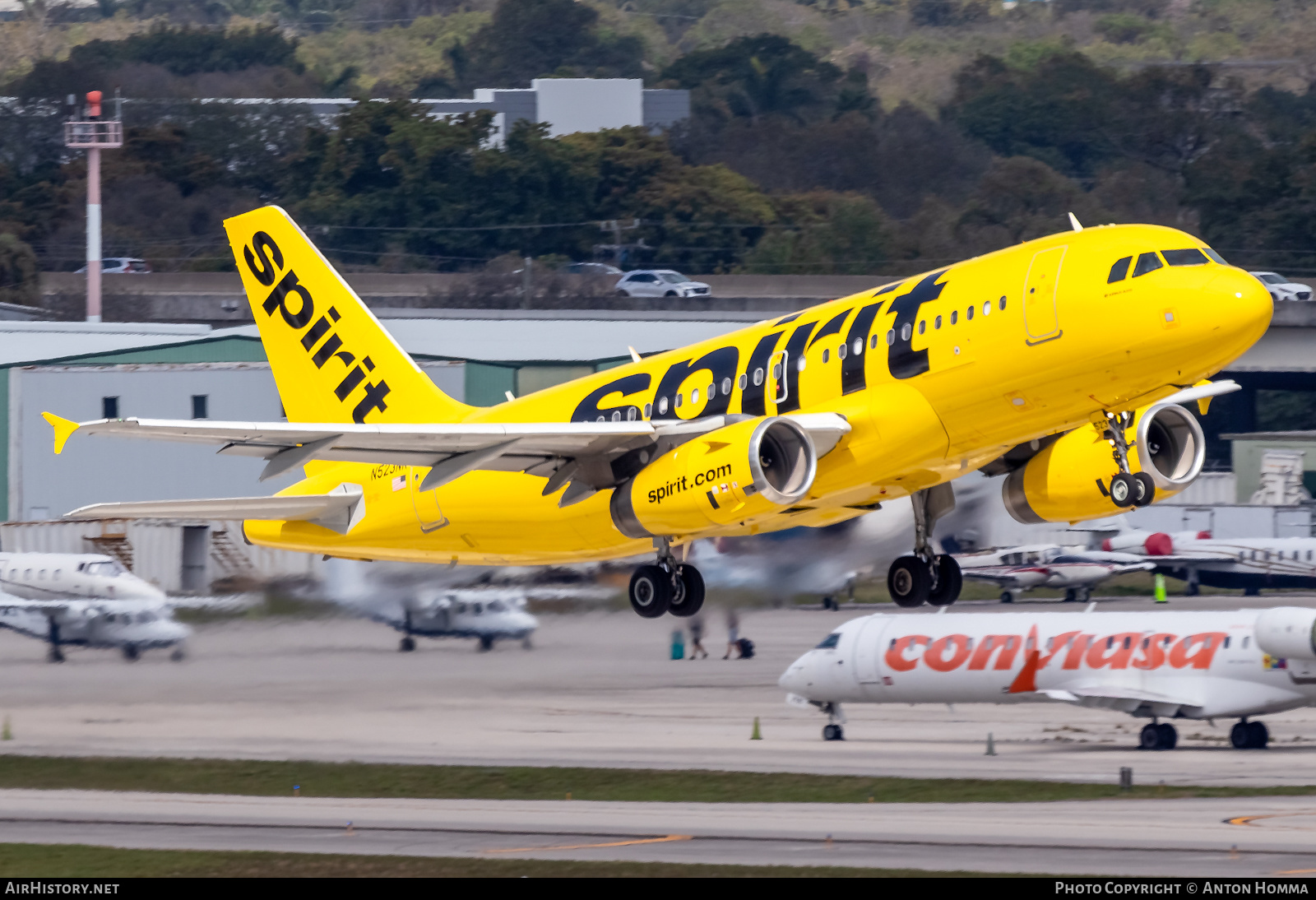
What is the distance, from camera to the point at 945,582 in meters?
40.4

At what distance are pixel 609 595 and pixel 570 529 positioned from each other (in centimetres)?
1645

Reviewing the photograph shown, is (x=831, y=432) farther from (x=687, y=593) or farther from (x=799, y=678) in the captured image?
(x=799, y=678)

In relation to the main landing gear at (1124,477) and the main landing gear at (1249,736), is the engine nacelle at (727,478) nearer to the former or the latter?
the main landing gear at (1124,477)

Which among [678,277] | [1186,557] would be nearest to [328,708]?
[1186,557]

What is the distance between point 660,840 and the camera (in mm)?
56750

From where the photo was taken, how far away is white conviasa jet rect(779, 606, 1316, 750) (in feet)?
213

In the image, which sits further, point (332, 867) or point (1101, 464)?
point (332, 867)

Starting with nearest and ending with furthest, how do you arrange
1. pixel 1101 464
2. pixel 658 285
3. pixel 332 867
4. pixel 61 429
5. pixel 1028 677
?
pixel 61 429
pixel 1101 464
pixel 332 867
pixel 1028 677
pixel 658 285

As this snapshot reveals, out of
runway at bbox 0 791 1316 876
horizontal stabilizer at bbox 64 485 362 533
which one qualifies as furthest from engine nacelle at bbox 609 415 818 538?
runway at bbox 0 791 1316 876

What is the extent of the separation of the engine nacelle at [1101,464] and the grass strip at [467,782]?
24888 mm

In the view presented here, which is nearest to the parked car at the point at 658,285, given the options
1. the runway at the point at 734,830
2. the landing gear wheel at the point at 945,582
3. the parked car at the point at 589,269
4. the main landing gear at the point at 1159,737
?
the parked car at the point at 589,269

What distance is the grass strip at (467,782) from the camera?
208 feet

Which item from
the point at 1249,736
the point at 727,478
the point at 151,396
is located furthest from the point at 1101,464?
the point at 151,396

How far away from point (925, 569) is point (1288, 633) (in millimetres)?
25370
